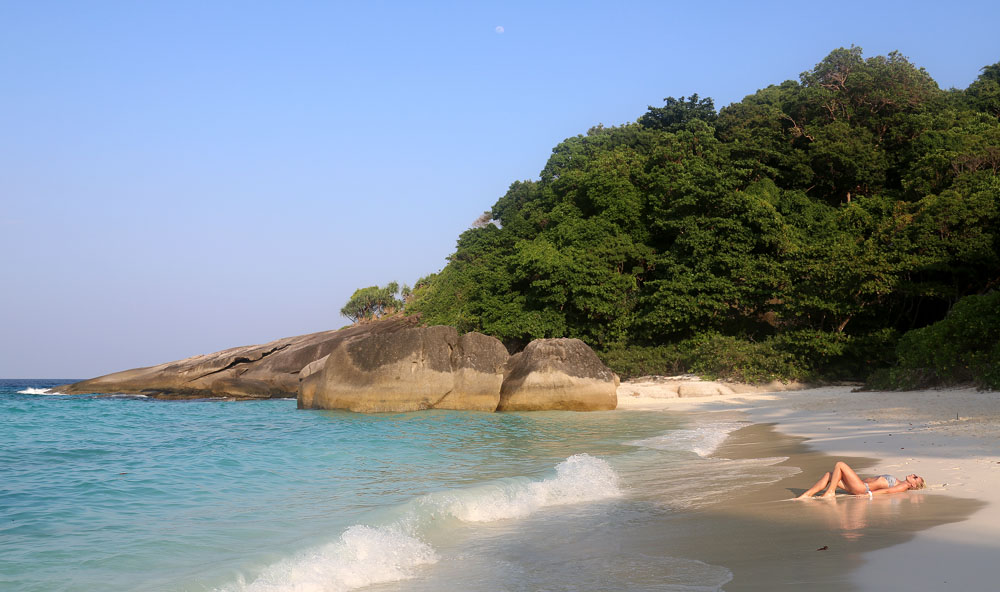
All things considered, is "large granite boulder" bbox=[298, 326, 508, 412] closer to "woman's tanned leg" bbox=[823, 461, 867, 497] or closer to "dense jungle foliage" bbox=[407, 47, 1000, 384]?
"dense jungle foliage" bbox=[407, 47, 1000, 384]

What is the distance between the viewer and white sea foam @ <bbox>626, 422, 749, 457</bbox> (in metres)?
11.6

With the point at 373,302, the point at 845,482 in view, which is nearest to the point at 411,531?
the point at 845,482

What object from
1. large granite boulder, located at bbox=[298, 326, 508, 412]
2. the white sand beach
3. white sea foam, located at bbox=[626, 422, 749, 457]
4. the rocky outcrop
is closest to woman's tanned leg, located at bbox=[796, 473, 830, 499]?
the white sand beach

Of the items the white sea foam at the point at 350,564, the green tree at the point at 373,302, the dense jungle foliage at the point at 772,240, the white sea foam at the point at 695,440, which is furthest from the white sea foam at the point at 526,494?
the green tree at the point at 373,302

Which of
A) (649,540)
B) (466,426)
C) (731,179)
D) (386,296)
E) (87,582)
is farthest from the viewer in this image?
(386,296)

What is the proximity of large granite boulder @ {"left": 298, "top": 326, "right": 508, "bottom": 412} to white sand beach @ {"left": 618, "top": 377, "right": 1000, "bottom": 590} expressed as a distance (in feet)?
15.6

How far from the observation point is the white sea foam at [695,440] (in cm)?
1163

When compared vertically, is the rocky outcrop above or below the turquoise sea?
above

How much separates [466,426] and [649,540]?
11.0 m

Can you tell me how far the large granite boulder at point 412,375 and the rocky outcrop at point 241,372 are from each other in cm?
1428

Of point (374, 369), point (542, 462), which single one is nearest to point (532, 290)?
point (374, 369)

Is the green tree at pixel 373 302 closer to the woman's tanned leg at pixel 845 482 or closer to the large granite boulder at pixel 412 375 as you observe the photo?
the large granite boulder at pixel 412 375

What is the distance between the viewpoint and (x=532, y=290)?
31125mm

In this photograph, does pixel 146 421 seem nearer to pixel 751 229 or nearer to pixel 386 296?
pixel 751 229
